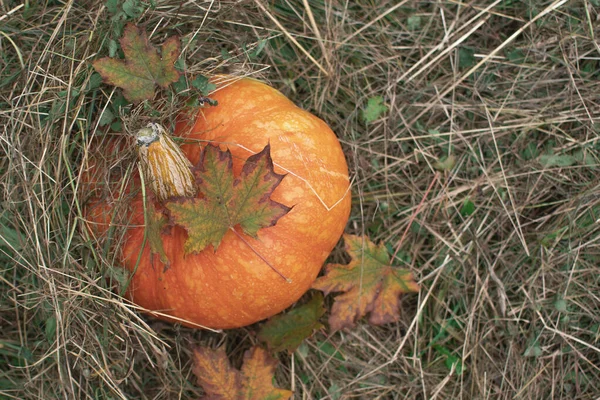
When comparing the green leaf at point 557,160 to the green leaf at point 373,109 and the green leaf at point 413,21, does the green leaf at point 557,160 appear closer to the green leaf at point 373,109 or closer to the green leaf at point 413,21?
the green leaf at point 373,109

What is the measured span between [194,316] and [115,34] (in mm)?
1345

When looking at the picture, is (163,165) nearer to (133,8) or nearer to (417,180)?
(133,8)

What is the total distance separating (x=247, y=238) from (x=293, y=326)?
0.81 metres

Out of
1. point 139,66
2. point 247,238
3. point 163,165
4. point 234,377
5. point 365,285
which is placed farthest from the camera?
point 365,285

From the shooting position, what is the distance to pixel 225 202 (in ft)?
7.02

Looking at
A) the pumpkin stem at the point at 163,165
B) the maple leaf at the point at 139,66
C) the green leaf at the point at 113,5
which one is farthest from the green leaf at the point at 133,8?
the pumpkin stem at the point at 163,165

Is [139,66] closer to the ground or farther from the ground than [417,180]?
farther from the ground

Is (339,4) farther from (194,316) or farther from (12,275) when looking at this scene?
(12,275)

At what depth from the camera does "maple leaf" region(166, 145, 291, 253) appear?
6.87 feet

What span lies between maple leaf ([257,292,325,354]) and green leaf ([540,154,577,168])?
1.45 m

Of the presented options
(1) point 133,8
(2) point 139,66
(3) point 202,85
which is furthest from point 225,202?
(1) point 133,8

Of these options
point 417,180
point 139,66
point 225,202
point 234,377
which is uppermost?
point 139,66

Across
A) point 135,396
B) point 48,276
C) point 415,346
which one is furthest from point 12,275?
point 415,346

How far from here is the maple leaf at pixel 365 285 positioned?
270 cm
